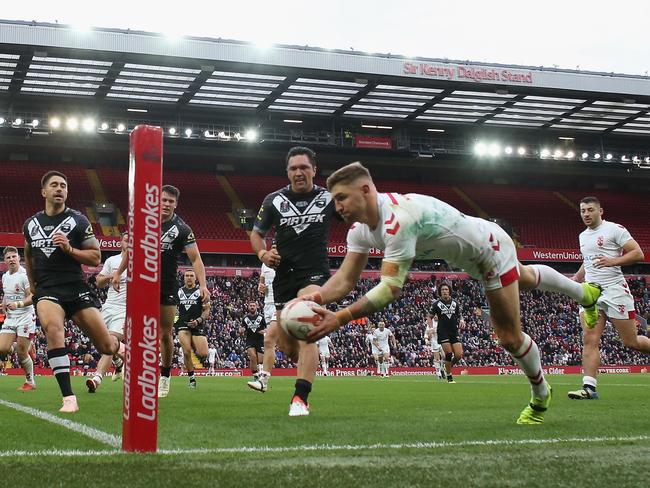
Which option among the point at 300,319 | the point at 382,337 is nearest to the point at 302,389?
Result: the point at 300,319

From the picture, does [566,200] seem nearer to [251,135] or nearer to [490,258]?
[251,135]

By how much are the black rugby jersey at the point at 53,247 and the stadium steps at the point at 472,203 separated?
38383mm

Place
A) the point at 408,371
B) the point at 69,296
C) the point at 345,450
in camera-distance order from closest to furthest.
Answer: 1. the point at 345,450
2. the point at 69,296
3. the point at 408,371

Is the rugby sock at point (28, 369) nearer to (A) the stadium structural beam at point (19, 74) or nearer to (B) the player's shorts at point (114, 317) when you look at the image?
(B) the player's shorts at point (114, 317)

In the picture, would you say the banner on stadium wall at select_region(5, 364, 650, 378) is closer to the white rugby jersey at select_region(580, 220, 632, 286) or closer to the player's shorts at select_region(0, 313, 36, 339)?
the player's shorts at select_region(0, 313, 36, 339)

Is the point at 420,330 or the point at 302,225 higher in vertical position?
the point at 302,225

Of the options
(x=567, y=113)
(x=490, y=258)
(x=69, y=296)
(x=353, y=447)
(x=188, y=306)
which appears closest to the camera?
(x=353, y=447)

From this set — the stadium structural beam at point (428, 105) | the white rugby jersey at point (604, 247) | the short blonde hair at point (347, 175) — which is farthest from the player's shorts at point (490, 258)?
the stadium structural beam at point (428, 105)

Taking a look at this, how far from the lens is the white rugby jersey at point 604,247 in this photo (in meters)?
10.1

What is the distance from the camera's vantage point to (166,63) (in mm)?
32656

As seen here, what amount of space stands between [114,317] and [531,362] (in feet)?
29.1

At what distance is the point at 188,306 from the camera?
15445mm

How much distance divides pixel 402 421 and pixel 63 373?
10.7ft

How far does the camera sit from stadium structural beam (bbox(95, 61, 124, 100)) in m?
33.5
